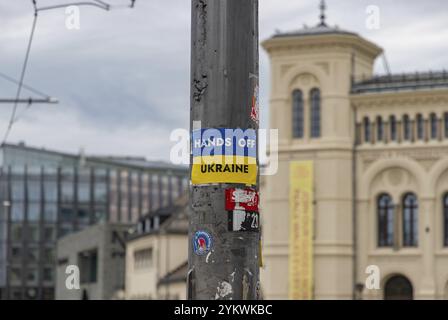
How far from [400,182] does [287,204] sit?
698 centimetres

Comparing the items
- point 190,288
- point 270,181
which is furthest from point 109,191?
point 190,288

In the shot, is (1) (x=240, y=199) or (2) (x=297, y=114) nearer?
(1) (x=240, y=199)

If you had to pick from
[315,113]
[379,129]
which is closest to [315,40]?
[315,113]

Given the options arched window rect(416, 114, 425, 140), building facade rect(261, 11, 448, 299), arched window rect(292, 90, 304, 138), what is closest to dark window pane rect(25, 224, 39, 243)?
building facade rect(261, 11, 448, 299)

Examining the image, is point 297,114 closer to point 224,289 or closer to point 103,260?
point 103,260

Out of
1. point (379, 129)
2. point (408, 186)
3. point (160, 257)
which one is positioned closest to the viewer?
point (408, 186)

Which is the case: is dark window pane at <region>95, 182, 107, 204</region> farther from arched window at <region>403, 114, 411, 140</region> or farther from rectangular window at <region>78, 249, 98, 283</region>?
arched window at <region>403, 114, 411, 140</region>

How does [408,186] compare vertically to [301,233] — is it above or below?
above

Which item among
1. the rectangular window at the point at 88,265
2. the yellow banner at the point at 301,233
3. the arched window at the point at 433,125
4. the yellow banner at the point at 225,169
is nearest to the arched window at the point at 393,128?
the arched window at the point at 433,125

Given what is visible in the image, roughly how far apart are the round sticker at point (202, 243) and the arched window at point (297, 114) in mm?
71483

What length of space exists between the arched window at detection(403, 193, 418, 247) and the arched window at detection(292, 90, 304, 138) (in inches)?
299

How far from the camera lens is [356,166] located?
270 feet

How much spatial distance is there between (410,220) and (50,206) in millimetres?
→ 83218

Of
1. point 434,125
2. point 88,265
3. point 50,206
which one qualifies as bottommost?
point 88,265
